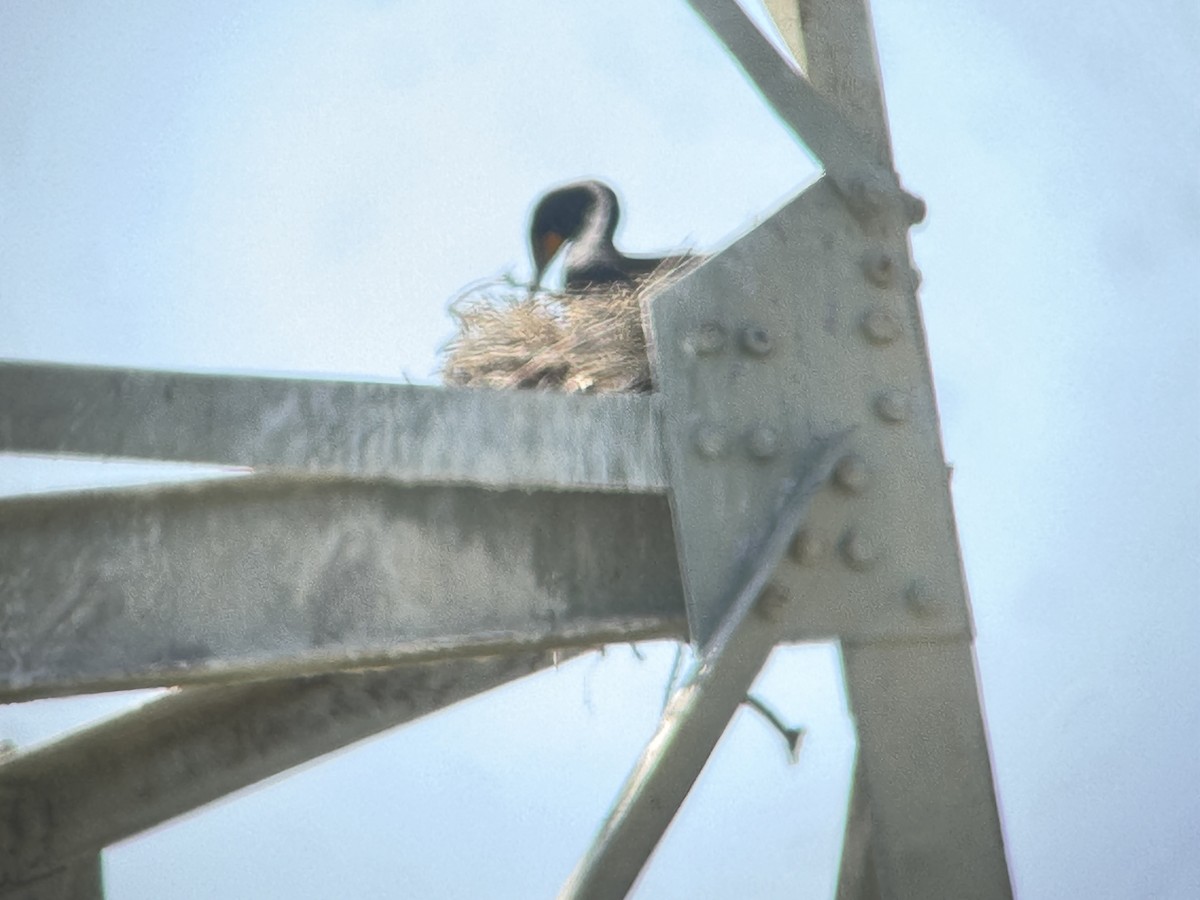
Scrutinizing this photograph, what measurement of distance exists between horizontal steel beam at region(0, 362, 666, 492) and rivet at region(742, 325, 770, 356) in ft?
0.70

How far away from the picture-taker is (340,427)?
2.30 meters

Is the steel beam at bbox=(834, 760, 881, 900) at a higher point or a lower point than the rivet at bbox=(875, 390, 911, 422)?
lower

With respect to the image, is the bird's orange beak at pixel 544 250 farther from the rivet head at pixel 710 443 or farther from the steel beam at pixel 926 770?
the steel beam at pixel 926 770

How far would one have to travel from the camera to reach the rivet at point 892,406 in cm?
268

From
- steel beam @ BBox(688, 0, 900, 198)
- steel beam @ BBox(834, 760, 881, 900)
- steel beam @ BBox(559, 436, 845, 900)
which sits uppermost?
steel beam @ BBox(688, 0, 900, 198)

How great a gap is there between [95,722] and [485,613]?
105 centimetres

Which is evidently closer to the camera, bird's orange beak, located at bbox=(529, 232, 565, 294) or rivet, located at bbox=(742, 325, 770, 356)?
rivet, located at bbox=(742, 325, 770, 356)

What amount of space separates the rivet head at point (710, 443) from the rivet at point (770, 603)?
23cm

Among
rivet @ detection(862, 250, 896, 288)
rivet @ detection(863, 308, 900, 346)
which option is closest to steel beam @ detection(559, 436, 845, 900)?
rivet @ detection(863, 308, 900, 346)

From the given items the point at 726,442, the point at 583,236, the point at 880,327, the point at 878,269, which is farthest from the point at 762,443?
the point at 583,236

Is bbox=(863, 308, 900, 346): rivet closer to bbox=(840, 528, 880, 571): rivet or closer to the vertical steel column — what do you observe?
bbox=(840, 528, 880, 571): rivet

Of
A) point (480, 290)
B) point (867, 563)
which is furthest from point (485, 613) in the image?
point (480, 290)

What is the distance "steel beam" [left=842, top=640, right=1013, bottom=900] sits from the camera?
2406mm

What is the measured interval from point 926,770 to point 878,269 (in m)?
0.88
